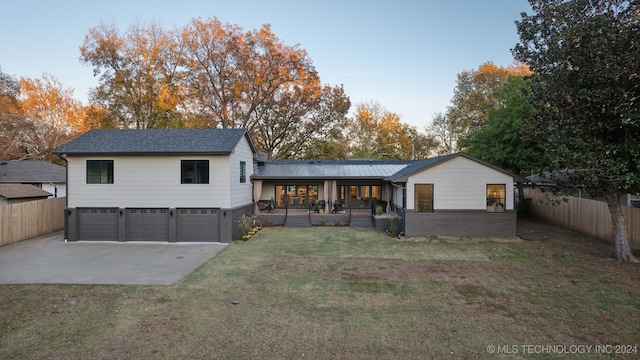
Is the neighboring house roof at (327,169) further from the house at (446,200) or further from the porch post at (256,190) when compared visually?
the porch post at (256,190)

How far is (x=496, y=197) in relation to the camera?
1423cm

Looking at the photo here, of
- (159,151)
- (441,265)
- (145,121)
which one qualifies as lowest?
(441,265)

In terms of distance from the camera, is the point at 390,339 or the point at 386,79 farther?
the point at 386,79

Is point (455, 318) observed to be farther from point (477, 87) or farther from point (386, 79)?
point (477, 87)

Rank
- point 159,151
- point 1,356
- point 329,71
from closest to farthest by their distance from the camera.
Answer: point 1,356 → point 159,151 → point 329,71

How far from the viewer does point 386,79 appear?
2497 centimetres

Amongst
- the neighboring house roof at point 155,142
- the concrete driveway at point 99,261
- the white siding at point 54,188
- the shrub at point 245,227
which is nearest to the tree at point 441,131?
the neighboring house roof at point 155,142

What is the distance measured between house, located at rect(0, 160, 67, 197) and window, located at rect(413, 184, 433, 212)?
2359cm

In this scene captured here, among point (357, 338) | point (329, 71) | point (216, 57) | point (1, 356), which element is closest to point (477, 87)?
point (329, 71)

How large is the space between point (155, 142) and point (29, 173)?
1516 centimetres

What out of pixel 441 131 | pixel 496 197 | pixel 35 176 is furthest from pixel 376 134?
pixel 35 176

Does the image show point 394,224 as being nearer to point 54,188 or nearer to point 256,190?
point 256,190

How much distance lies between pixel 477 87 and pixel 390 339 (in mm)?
31469

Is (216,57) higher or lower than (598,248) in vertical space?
higher
